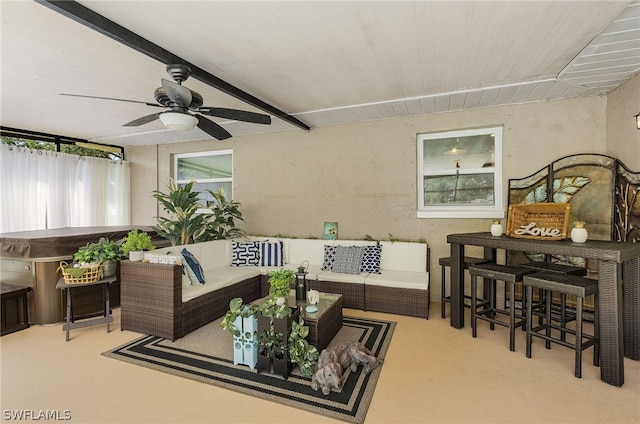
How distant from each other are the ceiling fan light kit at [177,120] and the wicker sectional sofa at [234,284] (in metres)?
1.37

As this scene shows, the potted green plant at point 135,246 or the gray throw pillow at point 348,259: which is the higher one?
the potted green plant at point 135,246

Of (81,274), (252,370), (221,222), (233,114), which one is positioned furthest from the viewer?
(221,222)

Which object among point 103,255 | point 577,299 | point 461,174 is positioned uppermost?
point 461,174

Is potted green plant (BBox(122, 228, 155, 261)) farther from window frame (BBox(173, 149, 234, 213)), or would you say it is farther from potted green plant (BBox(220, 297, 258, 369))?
window frame (BBox(173, 149, 234, 213))

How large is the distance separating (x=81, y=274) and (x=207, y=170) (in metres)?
3.29

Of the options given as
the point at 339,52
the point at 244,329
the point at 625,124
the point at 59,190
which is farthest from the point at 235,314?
the point at 59,190

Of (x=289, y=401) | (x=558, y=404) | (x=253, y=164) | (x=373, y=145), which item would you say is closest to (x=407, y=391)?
(x=289, y=401)

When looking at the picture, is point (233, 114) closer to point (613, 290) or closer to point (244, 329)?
point (244, 329)

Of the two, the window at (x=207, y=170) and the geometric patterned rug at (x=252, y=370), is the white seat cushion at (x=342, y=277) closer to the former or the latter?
the geometric patterned rug at (x=252, y=370)

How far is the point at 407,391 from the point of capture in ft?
7.27

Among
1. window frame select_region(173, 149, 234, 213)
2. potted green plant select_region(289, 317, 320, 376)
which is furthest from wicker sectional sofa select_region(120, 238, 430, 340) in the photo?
window frame select_region(173, 149, 234, 213)

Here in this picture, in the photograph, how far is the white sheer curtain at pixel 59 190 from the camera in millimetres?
4848

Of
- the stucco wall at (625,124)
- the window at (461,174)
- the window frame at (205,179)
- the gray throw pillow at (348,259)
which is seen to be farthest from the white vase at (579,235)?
the window frame at (205,179)

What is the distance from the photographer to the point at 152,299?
10.3 feet
